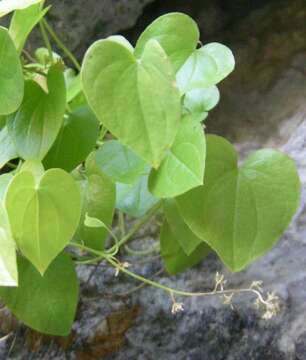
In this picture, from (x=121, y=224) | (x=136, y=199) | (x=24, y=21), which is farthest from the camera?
(x=121, y=224)

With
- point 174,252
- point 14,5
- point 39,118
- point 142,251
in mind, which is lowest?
point 142,251

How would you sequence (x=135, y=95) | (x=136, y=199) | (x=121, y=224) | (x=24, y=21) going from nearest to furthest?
(x=135, y=95) → (x=24, y=21) → (x=136, y=199) → (x=121, y=224)

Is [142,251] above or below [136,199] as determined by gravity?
below

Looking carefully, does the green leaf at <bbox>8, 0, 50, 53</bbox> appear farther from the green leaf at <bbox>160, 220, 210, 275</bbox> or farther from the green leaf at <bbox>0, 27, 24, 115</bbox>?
the green leaf at <bbox>160, 220, 210, 275</bbox>

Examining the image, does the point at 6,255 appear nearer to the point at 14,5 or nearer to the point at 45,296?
the point at 45,296

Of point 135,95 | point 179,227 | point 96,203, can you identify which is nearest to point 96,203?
point 96,203

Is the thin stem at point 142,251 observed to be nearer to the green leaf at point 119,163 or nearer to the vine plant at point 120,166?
the vine plant at point 120,166

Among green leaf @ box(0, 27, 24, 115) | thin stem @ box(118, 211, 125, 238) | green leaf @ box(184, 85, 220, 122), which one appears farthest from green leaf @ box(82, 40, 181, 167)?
thin stem @ box(118, 211, 125, 238)
